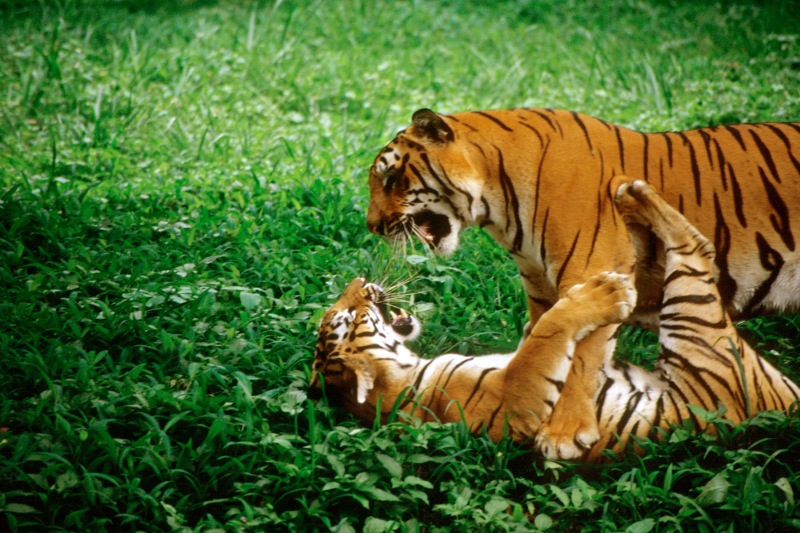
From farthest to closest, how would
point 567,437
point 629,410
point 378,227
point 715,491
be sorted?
point 378,227 → point 629,410 → point 567,437 → point 715,491

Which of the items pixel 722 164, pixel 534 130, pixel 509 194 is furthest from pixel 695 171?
pixel 509 194

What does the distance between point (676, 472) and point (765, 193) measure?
46.4 inches

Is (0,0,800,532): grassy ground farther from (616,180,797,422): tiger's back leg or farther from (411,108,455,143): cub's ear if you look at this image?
(411,108,455,143): cub's ear

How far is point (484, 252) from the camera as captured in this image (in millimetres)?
4660

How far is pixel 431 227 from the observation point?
136 inches

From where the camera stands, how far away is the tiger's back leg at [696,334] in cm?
307

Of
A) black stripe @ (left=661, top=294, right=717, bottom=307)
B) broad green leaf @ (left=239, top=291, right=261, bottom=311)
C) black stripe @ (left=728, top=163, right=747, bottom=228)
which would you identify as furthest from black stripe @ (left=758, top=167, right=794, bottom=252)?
broad green leaf @ (left=239, top=291, right=261, bottom=311)

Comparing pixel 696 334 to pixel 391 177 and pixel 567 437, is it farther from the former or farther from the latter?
pixel 391 177

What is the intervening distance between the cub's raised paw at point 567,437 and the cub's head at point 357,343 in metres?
0.66

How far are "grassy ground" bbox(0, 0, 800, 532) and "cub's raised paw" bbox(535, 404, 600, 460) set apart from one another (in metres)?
0.06

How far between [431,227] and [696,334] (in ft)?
3.67

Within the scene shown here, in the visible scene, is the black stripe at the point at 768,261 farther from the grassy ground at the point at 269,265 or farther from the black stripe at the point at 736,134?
the grassy ground at the point at 269,265

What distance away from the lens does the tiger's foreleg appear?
9.93ft

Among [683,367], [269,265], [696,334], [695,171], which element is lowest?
[269,265]
